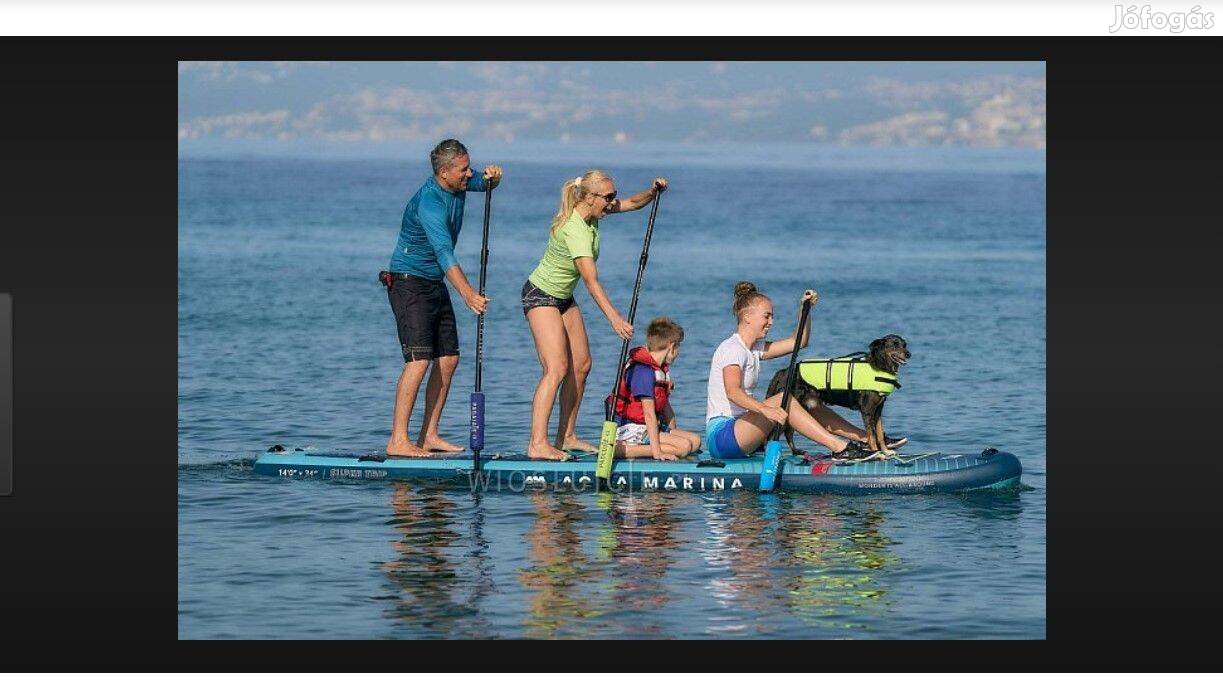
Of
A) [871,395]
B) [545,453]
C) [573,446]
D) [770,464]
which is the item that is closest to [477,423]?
[545,453]

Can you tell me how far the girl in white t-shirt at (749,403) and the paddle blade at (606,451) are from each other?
2.40 feet

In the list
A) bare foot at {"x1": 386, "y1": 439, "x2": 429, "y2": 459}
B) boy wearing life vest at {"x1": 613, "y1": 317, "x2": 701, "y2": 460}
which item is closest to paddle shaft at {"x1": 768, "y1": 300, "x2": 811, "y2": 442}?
boy wearing life vest at {"x1": 613, "y1": 317, "x2": 701, "y2": 460}

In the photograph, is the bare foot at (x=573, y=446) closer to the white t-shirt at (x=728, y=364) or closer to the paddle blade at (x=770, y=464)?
the white t-shirt at (x=728, y=364)

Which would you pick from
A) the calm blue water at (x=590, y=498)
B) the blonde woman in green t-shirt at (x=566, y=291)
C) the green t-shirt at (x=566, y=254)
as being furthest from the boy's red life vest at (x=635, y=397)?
the calm blue water at (x=590, y=498)

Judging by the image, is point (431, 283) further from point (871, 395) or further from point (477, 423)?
point (871, 395)

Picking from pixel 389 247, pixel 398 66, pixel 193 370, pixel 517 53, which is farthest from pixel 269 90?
pixel 517 53

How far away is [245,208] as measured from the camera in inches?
1986

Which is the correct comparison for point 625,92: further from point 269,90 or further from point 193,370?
point 193,370

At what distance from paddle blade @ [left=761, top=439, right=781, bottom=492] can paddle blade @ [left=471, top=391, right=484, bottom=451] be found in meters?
1.88

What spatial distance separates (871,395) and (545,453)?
7.35 feet

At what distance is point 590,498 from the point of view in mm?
13742

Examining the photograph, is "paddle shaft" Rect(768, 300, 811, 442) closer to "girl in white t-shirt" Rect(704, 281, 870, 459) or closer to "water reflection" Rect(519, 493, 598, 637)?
"girl in white t-shirt" Rect(704, 281, 870, 459)

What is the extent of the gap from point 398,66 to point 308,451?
185m

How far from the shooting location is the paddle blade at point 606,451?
13.6m
